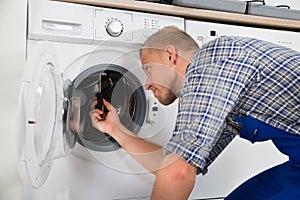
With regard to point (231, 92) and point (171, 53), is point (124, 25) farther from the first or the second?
point (231, 92)

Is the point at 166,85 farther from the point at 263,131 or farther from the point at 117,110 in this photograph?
the point at 263,131

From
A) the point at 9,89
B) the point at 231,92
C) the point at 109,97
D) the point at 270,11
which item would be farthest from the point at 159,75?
the point at 270,11

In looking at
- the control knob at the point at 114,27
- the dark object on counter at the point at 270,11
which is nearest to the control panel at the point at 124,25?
the control knob at the point at 114,27

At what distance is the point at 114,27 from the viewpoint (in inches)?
61.0

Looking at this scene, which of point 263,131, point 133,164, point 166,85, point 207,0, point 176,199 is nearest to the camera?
point 176,199

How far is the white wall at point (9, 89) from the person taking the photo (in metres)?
1.45

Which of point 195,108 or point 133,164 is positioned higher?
point 195,108

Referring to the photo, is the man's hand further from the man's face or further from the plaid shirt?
the plaid shirt

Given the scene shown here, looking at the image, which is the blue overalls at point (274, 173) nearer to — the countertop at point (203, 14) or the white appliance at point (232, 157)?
the white appliance at point (232, 157)

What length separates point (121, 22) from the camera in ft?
5.15

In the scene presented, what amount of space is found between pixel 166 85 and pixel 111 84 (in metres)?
0.23

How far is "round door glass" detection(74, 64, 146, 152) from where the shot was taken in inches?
58.9

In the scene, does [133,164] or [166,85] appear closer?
[166,85]

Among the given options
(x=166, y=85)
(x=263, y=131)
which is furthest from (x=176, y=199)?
(x=166, y=85)
